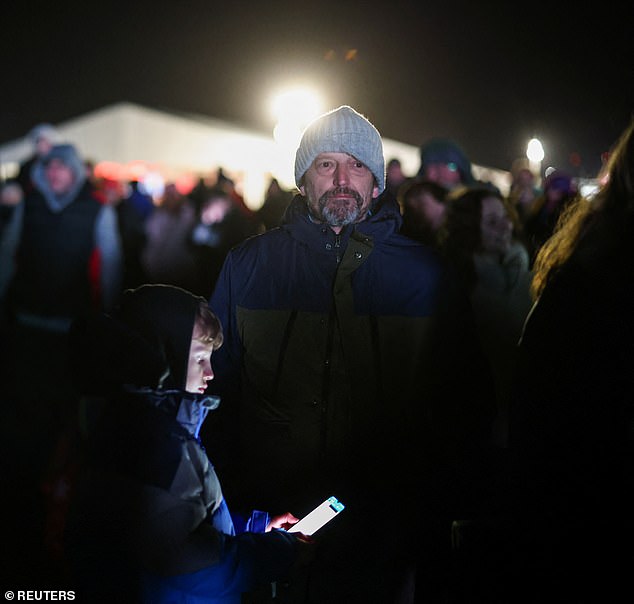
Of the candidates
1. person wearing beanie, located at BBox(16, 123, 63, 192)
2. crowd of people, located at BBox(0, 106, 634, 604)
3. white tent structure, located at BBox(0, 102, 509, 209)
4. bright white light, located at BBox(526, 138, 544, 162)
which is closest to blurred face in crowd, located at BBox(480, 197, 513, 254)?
crowd of people, located at BBox(0, 106, 634, 604)

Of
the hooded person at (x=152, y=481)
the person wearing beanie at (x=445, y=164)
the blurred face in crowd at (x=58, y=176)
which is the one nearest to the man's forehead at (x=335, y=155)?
the hooded person at (x=152, y=481)

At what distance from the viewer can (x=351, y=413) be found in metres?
2.86

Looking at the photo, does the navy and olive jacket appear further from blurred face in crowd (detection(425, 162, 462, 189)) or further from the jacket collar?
blurred face in crowd (detection(425, 162, 462, 189))

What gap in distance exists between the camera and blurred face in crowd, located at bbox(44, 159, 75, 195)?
643 cm

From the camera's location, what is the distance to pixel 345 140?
3180 mm

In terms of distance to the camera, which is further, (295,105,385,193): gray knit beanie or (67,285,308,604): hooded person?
(295,105,385,193): gray knit beanie

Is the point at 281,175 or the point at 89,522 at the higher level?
the point at 281,175

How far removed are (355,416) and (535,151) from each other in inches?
497

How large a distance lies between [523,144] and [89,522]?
15047 mm

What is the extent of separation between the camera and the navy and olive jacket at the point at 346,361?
288 cm

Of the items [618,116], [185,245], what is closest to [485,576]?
[618,116]

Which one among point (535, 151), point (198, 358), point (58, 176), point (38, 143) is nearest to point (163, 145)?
point (535, 151)

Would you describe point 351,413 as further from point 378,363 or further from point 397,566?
point 397,566

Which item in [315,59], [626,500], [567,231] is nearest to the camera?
[626,500]
